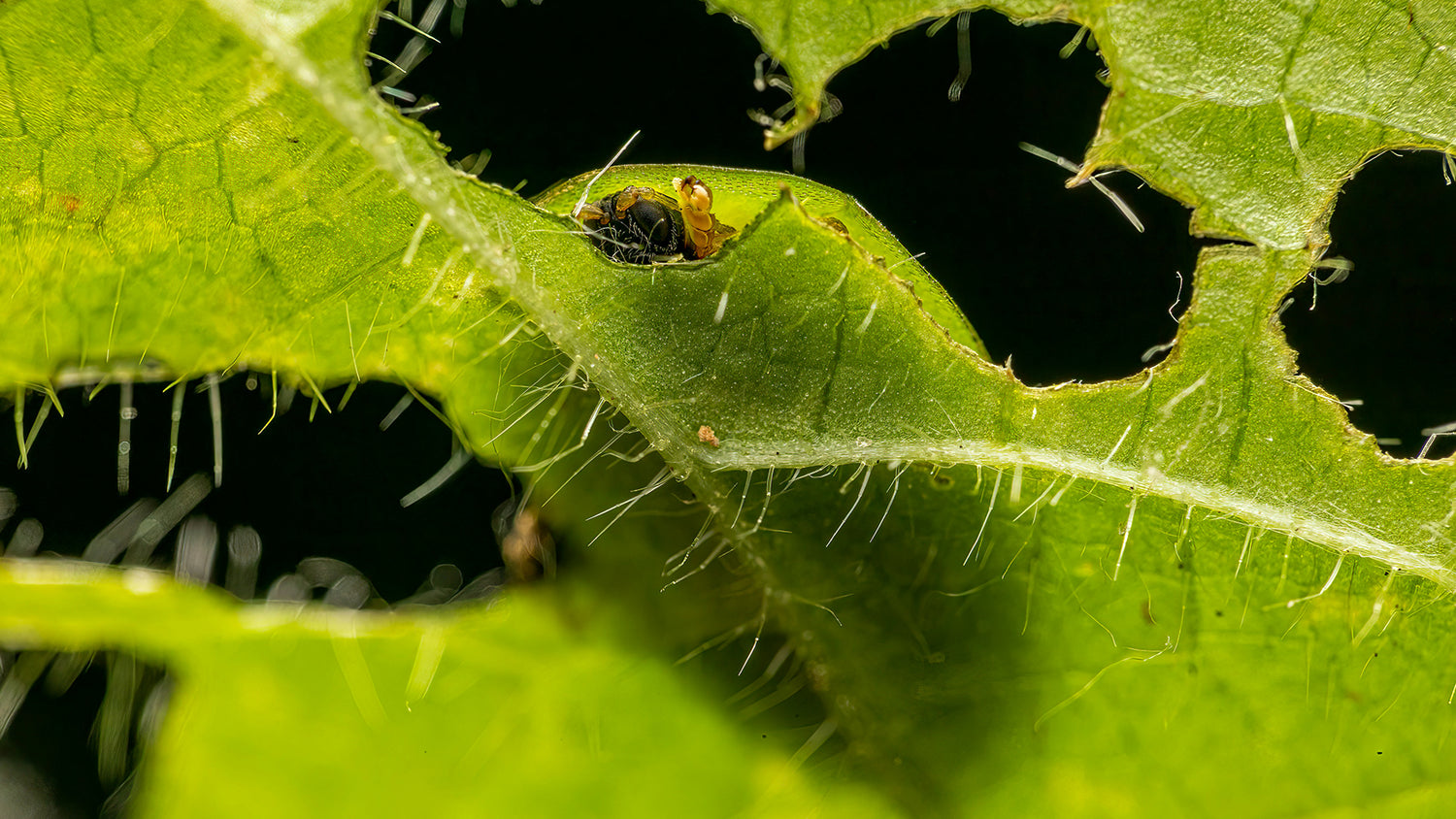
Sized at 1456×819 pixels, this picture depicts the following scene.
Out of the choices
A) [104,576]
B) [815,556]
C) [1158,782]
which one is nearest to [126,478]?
[104,576]

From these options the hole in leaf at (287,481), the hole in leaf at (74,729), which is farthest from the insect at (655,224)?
the hole in leaf at (74,729)

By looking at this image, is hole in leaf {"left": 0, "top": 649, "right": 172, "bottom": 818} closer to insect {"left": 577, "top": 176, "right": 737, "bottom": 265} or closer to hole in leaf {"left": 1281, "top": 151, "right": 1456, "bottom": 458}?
insect {"left": 577, "top": 176, "right": 737, "bottom": 265}

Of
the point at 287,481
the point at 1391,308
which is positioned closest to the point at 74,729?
the point at 287,481

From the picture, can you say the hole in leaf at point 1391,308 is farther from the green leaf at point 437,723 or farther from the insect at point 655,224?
the green leaf at point 437,723

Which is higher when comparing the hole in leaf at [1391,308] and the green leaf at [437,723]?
the hole in leaf at [1391,308]

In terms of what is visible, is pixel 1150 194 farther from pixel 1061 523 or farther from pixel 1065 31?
pixel 1061 523
